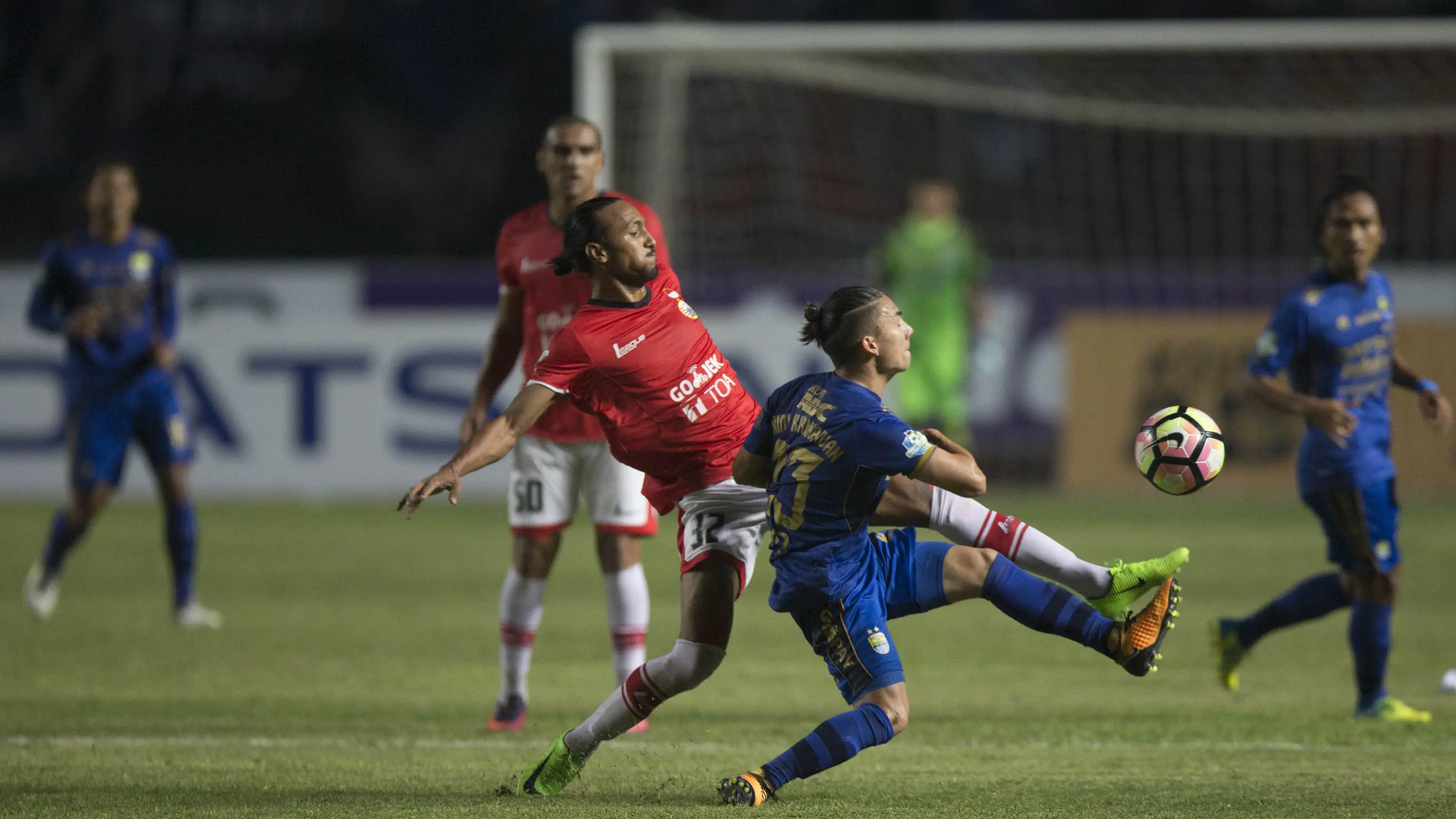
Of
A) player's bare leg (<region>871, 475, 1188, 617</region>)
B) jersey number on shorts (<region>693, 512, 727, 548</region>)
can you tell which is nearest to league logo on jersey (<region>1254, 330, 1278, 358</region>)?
player's bare leg (<region>871, 475, 1188, 617</region>)

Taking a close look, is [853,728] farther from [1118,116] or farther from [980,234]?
[980,234]

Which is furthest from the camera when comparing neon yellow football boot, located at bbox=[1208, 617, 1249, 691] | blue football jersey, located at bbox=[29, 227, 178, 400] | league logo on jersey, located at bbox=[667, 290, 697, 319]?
blue football jersey, located at bbox=[29, 227, 178, 400]

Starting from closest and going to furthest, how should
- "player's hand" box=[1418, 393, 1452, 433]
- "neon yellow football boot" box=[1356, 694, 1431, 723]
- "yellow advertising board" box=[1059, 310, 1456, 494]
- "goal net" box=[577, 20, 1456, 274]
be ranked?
"neon yellow football boot" box=[1356, 694, 1431, 723]
"player's hand" box=[1418, 393, 1452, 433]
"goal net" box=[577, 20, 1456, 274]
"yellow advertising board" box=[1059, 310, 1456, 494]

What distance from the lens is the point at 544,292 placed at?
6.48 metres

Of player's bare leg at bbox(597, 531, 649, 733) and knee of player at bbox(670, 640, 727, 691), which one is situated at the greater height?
knee of player at bbox(670, 640, 727, 691)

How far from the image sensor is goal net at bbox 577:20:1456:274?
1337cm

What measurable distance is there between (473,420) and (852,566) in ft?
6.87

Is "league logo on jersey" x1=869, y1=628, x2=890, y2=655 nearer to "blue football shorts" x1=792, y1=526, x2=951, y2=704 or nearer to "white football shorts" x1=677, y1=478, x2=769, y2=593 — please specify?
"blue football shorts" x1=792, y1=526, x2=951, y2=704

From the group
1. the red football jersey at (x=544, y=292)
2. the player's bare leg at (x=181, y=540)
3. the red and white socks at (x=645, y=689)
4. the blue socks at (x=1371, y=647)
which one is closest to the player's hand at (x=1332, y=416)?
the blue socks at (x=1371, y=647)

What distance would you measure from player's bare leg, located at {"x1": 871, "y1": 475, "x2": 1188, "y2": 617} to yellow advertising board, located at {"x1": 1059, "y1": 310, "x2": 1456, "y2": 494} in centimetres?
991

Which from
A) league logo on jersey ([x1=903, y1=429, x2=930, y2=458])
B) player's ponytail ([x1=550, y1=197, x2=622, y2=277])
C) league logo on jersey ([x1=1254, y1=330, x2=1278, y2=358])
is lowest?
league logo on jersey ([x1=1254, y1=330, x2=1278, y2=358])

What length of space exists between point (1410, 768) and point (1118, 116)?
1152 cm

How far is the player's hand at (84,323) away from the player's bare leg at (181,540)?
2.52 ft

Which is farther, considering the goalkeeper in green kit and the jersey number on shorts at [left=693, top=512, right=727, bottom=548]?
the goalkeeper in green kit
